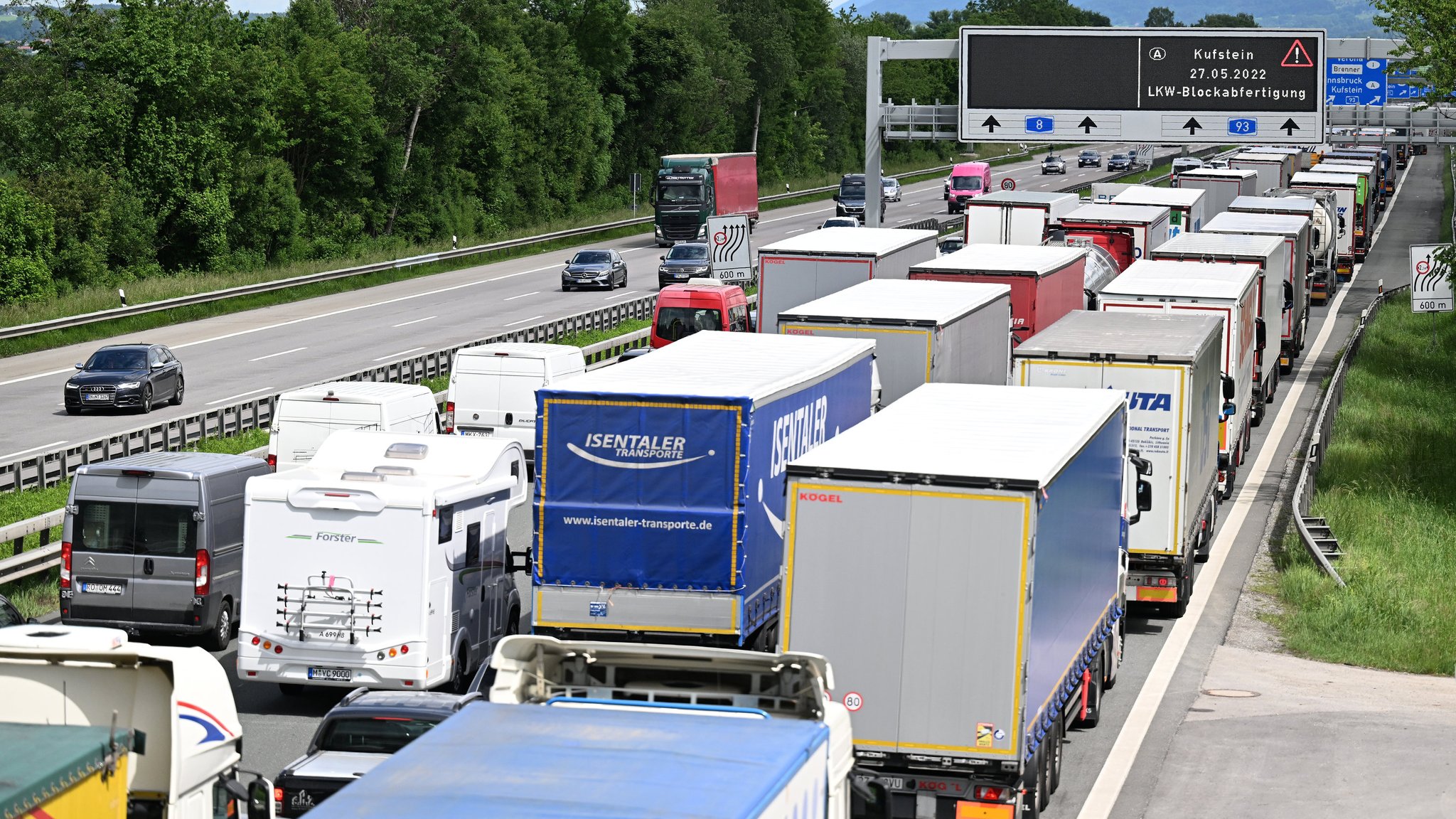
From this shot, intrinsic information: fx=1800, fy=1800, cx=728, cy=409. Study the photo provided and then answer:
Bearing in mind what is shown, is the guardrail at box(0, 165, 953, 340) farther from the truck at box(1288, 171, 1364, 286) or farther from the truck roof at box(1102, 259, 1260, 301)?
the truck at box(1288, 171, 1364, 286)

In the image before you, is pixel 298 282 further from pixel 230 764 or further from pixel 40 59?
pixel 230 764

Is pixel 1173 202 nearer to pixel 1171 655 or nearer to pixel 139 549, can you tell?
pixel 1171 655

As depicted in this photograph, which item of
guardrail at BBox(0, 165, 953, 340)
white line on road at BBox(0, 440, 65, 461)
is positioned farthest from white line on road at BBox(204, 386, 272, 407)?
guardrail at BBox(0, 165, 953, 340)

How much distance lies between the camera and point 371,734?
528 inches

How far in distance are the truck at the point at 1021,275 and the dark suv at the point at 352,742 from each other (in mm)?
18702

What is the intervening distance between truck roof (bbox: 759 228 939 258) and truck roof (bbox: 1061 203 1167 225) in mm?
8968

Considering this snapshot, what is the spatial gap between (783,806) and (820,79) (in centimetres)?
12772

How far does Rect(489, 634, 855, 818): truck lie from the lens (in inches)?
385

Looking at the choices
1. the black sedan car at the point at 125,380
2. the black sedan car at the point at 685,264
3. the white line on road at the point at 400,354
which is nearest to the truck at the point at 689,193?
the black sedan car at the point at 685,264

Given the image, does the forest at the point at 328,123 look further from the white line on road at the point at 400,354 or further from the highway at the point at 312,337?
the white line on road at the point at 400,354

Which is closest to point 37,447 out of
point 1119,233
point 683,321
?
point 683,321

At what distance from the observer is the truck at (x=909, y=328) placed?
23.5 meters

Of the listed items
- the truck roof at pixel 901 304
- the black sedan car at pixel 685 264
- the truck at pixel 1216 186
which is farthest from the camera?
the truck at pixel 1216 186

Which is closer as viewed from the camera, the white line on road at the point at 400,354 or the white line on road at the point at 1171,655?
the white line on road at the point at 1171,655
